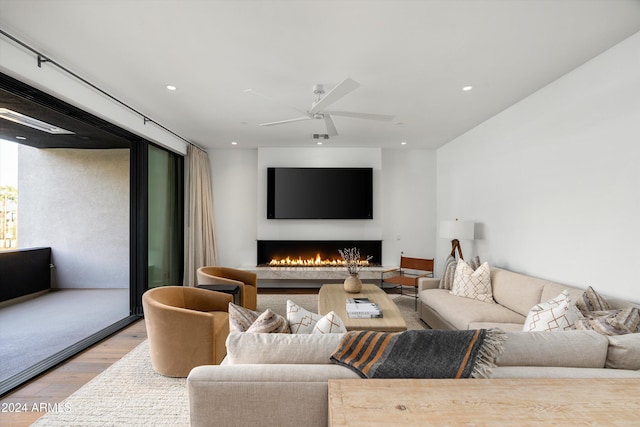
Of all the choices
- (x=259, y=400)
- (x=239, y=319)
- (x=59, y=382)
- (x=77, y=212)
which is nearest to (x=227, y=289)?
(x=59, y=382)

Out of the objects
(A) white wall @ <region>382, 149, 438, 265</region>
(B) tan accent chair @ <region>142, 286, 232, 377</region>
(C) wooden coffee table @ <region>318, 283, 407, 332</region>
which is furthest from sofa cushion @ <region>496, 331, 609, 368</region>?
(A) white wall @ <region>382, 149, 438, 265</region>

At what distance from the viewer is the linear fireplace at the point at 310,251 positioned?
19.2 feet

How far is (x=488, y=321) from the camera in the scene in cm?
277

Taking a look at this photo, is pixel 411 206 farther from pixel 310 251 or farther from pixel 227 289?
pixel 227 289

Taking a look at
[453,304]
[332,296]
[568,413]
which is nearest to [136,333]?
[332,296]

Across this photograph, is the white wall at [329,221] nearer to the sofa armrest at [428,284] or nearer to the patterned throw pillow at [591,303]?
the sofa armrest at [428,284]

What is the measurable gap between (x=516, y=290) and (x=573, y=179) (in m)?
1.18

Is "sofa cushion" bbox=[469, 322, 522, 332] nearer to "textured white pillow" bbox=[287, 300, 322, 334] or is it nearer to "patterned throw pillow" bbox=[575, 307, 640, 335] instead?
"patterned throw pillow" bbox=[575, 307, 640, 335]

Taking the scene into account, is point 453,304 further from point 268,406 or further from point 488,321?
point 268,406

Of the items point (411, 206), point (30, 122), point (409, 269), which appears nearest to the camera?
point (30, 122)

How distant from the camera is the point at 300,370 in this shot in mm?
1326

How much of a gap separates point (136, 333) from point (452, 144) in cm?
554

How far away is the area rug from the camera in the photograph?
201 cm

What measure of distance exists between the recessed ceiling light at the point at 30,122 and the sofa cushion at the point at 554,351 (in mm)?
5061
